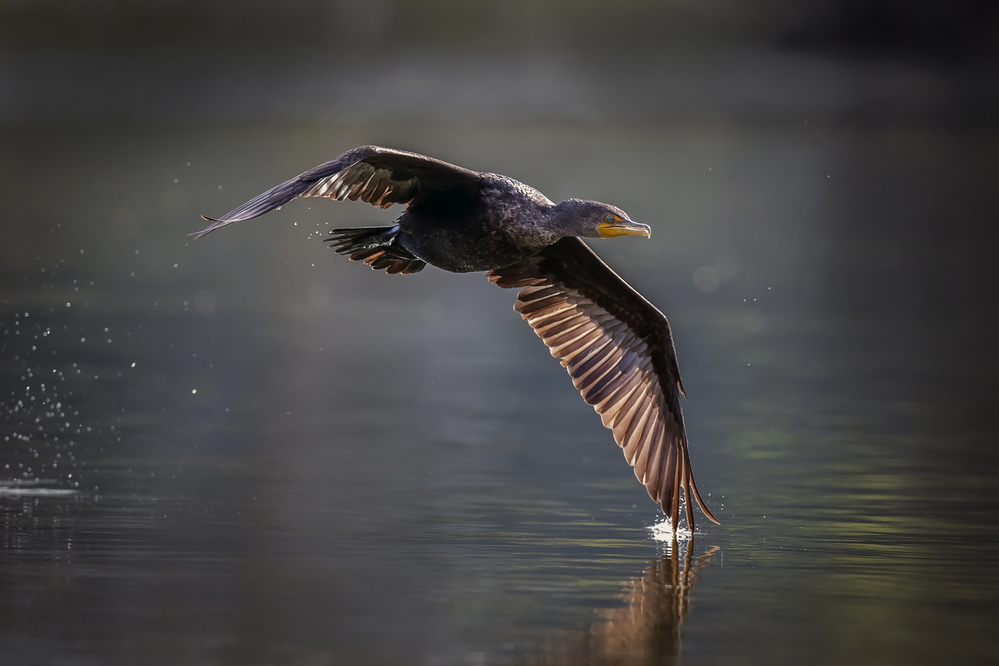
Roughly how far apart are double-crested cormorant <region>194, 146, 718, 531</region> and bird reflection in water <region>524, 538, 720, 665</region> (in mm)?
1132

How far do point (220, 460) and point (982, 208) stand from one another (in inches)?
849

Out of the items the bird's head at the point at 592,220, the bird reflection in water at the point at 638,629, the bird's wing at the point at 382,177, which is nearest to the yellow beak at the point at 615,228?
the bird's head at the point at 592,220

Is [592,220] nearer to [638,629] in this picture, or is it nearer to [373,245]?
[373,245]

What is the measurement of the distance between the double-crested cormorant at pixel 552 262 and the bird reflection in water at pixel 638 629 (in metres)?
1.13

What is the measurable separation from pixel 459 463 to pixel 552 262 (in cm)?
160

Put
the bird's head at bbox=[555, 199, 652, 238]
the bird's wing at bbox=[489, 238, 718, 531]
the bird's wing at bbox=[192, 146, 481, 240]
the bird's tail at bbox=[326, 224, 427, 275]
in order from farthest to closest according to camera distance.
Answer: the bird's wing at bbox=[489, 238, 718, 531] < the bird's tail at bbox=[326, 224, 427, 275] < the bird's head at bbox=[555, 199, 652, 238] < the bird's wing at bbox=[192, 146, 481, 240]

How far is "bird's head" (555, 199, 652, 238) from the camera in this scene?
8523 millimetres

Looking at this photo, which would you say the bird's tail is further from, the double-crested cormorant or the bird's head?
the bird's head

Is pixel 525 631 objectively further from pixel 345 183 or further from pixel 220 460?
pixel 220 460

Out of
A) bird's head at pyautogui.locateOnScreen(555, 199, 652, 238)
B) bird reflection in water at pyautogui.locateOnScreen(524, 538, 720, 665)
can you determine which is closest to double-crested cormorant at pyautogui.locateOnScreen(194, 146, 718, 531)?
bird's head at pyautogui.locateOnScreen(555, 199, 652, 238)

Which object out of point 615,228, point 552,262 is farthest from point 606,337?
point 615,228

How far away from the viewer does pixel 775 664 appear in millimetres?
6242

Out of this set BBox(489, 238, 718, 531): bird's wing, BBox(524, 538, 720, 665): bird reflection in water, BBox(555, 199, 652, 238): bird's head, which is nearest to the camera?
BBox(524, 538, 720, 665): bird reflection in water

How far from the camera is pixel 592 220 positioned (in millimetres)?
8531
